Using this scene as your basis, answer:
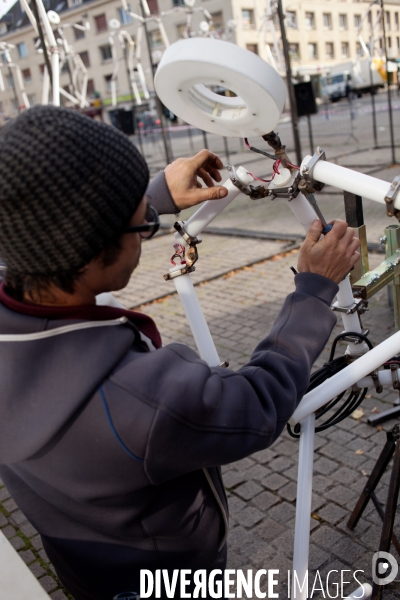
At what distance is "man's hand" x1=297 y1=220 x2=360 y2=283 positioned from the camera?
4.34 ft

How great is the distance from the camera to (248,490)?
2.95 metres

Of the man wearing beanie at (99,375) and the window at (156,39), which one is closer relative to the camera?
the man wearing beanie at (99,375)

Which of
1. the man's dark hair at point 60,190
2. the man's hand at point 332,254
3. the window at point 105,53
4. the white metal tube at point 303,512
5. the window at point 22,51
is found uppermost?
the window at point 22,51

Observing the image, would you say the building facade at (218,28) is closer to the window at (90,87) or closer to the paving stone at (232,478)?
the window at (90,87)

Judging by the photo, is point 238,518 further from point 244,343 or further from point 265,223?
point 265,223

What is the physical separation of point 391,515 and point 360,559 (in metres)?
0.45

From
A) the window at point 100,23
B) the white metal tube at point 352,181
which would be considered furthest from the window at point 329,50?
the white metal tube at point 352,181

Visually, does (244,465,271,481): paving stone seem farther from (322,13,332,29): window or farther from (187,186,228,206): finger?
(322,13,332,29): window

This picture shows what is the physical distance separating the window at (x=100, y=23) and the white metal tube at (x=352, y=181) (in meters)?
41.4

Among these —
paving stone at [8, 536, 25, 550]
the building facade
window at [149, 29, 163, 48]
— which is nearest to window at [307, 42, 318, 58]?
the building facade

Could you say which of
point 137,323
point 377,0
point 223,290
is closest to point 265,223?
point 223,290

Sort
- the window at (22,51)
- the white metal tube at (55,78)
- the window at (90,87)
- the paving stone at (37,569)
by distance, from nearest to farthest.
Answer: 1. the paving stone at (37,569)
2. the white metal tube at (55,78)
3. the window at (22,51)
4. the window at (90,87)

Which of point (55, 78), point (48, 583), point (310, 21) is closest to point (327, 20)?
point (310, 21)

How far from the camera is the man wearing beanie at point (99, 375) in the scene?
3.11 feet
